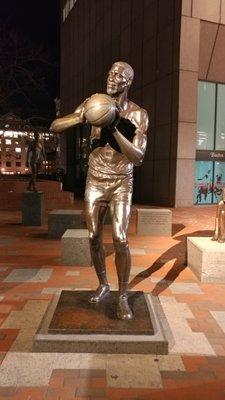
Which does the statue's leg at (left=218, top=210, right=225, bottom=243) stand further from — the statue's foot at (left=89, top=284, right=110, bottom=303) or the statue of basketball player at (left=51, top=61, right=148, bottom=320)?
the statue of basketball player at (left=51, top=61, right=148, bottom=320)

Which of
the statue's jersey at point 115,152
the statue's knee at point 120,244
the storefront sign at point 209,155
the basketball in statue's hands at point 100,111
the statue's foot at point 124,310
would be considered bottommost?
the statue's foot at point 124,310

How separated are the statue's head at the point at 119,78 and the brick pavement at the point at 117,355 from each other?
8.35 ft

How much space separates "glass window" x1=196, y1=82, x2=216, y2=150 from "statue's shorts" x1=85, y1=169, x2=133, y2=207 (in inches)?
668

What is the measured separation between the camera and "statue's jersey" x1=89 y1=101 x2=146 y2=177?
13.8 feet

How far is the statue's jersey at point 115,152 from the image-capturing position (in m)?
4.20

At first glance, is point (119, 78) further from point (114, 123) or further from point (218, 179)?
point (218, 179)

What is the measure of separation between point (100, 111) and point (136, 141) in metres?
0.57

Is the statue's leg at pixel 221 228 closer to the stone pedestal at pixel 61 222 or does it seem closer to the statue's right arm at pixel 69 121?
the statue's right arm at pixel 69 121

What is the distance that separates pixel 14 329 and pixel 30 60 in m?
21.0

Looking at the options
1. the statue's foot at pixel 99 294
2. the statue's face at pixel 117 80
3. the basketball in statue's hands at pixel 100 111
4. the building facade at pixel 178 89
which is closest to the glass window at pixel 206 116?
the building facade at pixel 178 89

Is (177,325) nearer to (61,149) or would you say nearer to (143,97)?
(143,97)

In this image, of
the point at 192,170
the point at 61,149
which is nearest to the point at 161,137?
the point at 192,170

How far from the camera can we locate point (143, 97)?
22203 mm

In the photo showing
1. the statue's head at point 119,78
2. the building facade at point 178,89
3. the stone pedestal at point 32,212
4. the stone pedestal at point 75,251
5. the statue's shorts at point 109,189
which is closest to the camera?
the statue's head at point 119,78
